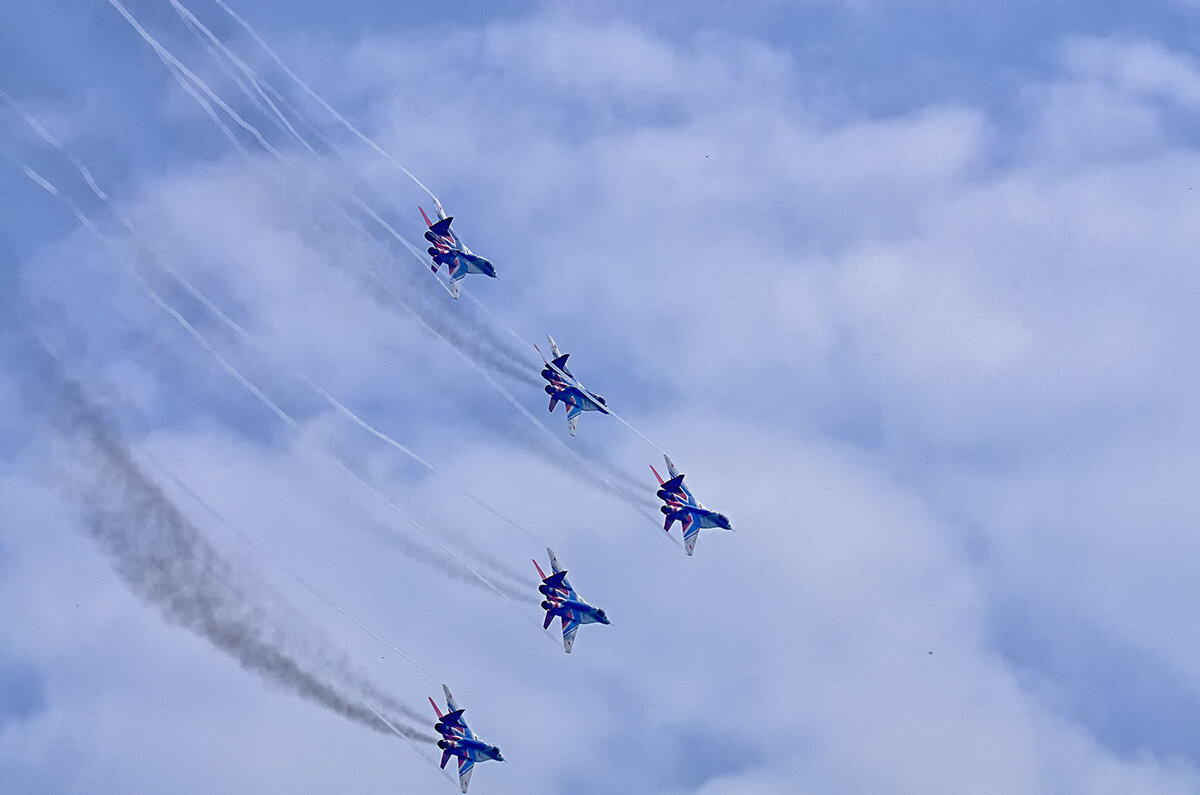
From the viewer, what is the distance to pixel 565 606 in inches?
4031

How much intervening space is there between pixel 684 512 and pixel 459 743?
16.8 m

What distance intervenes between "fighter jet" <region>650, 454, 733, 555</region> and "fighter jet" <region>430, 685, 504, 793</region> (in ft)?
47.7

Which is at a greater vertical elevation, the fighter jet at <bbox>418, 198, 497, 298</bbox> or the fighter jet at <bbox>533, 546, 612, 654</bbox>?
the fighter jet at <bbox>418, 198, 497, 298</bbox>

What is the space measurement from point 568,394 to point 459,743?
1898 cm

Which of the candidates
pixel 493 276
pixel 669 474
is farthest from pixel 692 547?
pixel 493 276

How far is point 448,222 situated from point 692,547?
2147cm

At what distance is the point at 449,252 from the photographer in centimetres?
10250

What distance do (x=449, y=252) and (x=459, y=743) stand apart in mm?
25432

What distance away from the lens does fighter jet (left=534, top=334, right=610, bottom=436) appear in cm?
10350

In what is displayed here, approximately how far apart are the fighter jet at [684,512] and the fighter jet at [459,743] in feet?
47.7

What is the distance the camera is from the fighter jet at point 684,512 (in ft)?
340

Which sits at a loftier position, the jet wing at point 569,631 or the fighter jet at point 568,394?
the fighter jet at point 568,394

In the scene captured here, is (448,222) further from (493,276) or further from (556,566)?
(556,566)

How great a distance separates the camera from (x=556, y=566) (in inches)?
4053
